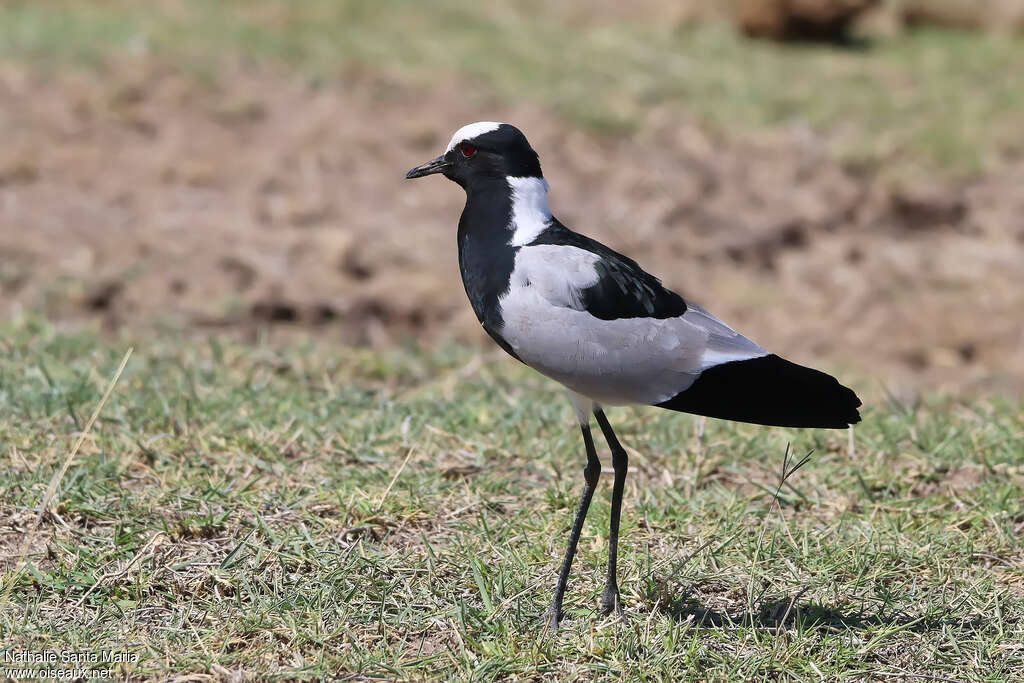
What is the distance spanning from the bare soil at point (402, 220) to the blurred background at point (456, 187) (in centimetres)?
Answer: 2

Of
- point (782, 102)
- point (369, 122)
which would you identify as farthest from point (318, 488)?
point (782, 102)

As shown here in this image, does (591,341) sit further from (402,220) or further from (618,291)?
(402,220)

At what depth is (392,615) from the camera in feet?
10.5

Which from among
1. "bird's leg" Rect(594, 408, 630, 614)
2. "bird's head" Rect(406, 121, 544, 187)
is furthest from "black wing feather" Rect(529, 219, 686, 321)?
"bird's leg" Rect(594, 408, 630, 614)

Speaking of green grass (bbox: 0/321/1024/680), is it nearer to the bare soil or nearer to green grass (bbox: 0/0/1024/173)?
the bare soil

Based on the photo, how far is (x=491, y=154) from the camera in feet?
10.7

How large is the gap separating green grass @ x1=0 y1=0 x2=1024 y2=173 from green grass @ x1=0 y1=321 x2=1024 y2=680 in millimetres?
4179

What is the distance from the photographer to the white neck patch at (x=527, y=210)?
3.19 m

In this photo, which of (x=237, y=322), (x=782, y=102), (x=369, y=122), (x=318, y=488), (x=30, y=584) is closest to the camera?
(x=30, y=584)

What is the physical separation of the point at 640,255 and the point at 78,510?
13.5ft

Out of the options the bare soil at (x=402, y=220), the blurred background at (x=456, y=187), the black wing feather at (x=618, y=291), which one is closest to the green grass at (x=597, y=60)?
the blurred background at (x=456, y=187)

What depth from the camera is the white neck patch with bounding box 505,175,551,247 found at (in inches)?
126

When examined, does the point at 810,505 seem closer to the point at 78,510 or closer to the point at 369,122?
the point at 78,510

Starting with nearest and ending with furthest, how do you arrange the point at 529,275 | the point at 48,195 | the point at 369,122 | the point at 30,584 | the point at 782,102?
the point at 529,275, the point at 30,584, the point at 48,195, the point at 369,122, the point at 782,102
